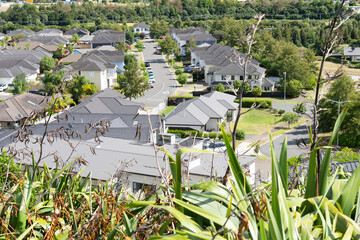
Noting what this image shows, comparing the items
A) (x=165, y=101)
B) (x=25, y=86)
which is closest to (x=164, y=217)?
(x=165, y=101)

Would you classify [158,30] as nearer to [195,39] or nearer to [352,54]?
[195,39]

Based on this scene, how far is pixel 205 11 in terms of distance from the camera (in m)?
104

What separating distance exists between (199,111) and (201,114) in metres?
0.45

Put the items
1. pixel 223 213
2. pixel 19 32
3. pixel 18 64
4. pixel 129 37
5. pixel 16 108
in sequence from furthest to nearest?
pixel 19 32 → pixel 129 37 → pixel 18 64 → pixel 16 108 → pixel 223 213

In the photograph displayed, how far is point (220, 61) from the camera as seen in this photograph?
48281 millimetres

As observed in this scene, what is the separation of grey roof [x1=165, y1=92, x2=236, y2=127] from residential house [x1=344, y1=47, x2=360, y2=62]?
30.9 meters

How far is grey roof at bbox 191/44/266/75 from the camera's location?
147ft

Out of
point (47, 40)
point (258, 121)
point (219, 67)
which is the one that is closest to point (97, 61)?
point (219, 67)

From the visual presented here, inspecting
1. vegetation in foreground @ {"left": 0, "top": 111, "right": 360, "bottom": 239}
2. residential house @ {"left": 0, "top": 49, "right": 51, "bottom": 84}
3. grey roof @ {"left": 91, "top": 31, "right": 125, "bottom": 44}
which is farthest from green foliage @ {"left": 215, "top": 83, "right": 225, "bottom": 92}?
vegetation in foreground @ {"left": 0, "top": 111, "right": 360, "bottom": 239}

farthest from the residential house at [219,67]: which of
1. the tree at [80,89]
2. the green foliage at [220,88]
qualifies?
the tree at [80,89]

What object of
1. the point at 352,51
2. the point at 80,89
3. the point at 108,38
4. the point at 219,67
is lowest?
the point at 80,89

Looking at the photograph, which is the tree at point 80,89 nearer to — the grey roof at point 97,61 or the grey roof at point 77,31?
the grey roof at point 97,61

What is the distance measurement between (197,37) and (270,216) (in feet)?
221

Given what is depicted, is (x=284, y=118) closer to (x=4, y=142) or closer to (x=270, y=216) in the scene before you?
(x=4, y=142)
